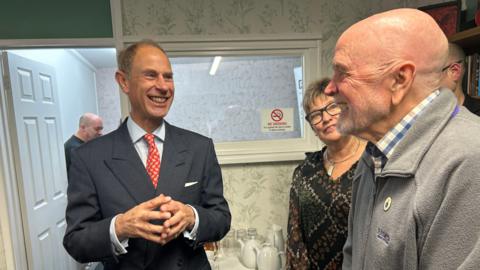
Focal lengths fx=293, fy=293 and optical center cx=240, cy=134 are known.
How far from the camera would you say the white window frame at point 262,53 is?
1975 millimetres

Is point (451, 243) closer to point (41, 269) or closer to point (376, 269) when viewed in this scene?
point (376, 269)

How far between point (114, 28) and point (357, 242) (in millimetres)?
1858

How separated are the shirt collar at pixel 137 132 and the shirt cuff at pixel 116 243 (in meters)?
0.28

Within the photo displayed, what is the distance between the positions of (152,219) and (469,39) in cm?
160

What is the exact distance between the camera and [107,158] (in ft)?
3.25

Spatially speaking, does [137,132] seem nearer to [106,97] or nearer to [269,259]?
[269,259]

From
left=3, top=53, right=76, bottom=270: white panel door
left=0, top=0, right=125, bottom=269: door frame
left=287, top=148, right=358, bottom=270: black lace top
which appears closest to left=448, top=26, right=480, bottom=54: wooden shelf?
left=287, top=148, right=358, bottom=270: black lace top

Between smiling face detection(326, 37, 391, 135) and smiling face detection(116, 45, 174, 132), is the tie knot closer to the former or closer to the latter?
smiling face detection(116, 45, 174, 132)

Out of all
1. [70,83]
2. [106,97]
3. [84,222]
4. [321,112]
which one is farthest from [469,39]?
[106,97]

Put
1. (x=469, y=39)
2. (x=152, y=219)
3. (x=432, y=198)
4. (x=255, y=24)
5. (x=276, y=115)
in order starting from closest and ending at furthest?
(x=432, y=198), (x=152, y=219), (x=469, y=39), (x=255, y=24), (x=276, y=115)

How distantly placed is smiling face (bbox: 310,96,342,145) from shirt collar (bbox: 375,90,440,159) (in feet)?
1.67

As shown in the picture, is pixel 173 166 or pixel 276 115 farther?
pixel 276 115

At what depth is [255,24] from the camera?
2.02 metres

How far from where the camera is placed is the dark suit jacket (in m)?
0.93
